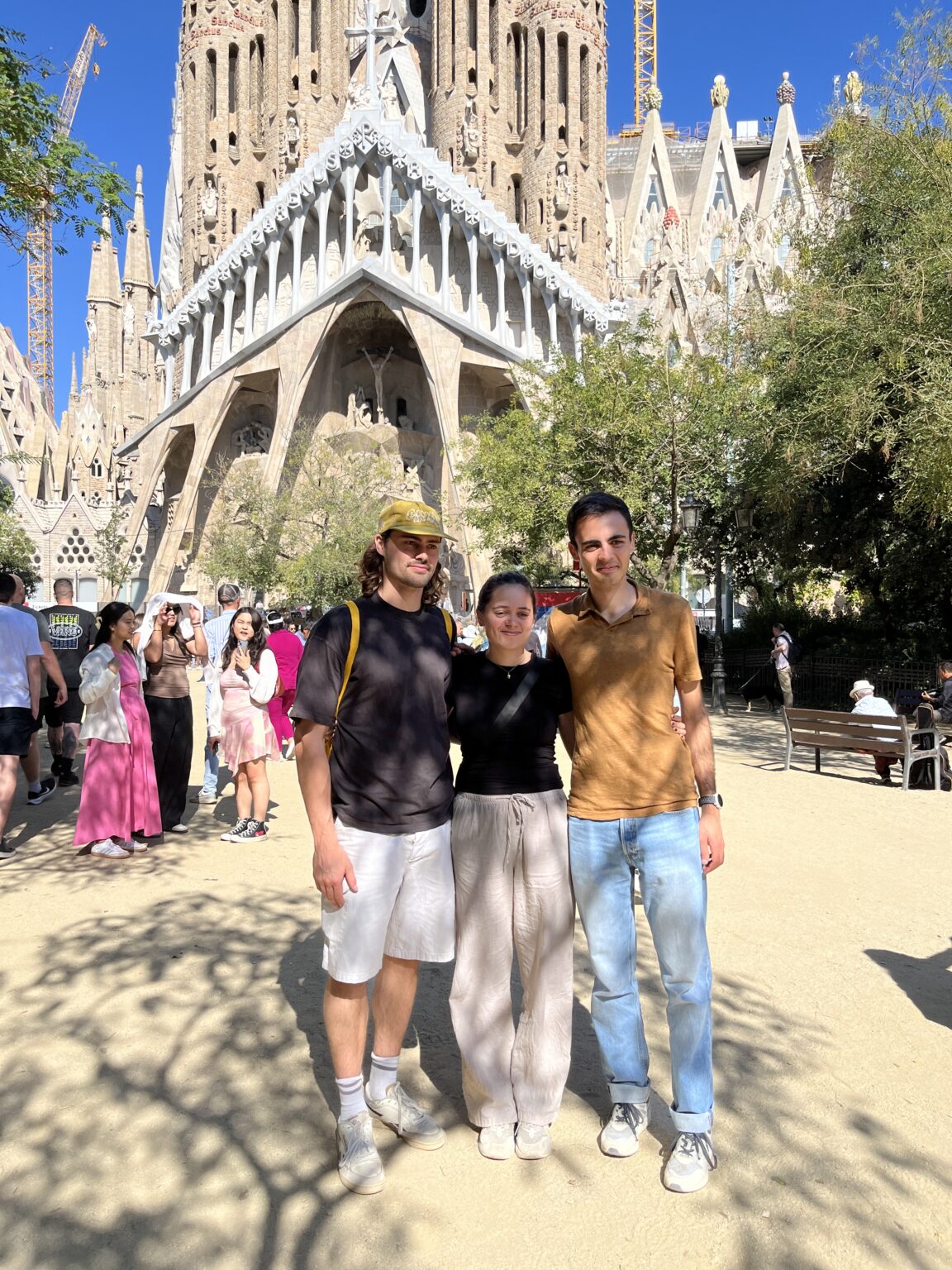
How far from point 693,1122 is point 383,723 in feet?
4.21

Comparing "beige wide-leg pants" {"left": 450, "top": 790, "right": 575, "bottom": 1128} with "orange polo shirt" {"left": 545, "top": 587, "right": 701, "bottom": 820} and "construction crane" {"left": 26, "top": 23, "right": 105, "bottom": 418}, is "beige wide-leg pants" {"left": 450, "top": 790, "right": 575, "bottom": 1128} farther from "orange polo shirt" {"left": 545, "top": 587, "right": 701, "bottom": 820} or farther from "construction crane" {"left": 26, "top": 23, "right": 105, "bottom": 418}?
"construction crane" {"left": 26, "top": 23, "right": 105, "bottom": 418}

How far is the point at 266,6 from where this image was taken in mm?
36281

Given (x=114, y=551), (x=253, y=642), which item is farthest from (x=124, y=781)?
(x=114, y=551)

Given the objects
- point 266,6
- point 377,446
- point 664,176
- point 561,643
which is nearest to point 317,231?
point 377,446

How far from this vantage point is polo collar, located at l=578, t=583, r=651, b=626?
2.24 metres

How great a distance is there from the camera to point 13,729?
15.8 feet

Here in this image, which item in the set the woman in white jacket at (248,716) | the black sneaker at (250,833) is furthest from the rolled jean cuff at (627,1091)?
the black sneaker at (250,833)

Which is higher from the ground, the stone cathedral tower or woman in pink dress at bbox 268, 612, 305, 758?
the stone cathedral tower

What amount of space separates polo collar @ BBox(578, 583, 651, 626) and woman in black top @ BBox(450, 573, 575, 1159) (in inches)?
6.5

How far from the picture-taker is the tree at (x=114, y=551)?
36.4m

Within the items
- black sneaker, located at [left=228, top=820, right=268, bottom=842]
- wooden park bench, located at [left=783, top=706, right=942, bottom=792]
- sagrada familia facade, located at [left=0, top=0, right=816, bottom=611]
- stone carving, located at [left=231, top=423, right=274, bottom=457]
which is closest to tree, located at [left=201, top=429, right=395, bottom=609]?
sagrada familia facade, located at [left=0, top=0, right=816, bottom=611]

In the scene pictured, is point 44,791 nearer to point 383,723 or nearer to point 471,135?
point 383,723

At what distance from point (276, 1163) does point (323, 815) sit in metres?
0.93

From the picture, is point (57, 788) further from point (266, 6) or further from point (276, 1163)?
point (266, 6)
